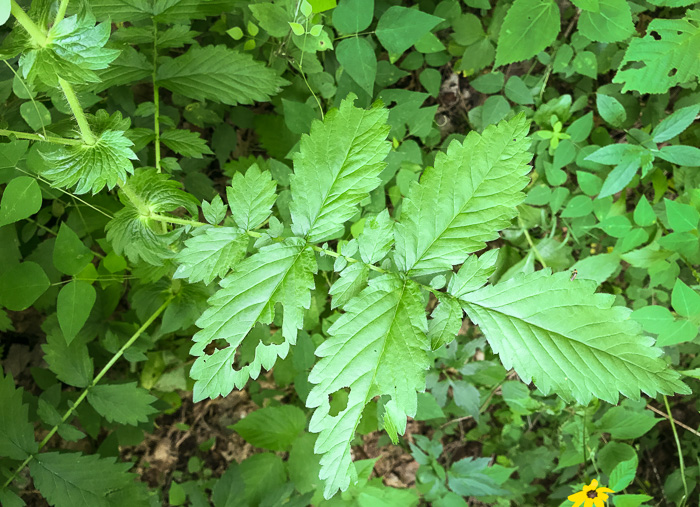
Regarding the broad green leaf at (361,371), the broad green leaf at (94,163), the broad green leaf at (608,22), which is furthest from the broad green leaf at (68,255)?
the broad green leaf at (608,22)

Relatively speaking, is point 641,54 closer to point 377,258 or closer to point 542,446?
point 377,258

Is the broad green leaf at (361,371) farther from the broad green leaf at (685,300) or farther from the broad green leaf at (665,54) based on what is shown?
the broad green leaf at (665,54)

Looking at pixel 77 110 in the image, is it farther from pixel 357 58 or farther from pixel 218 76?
pixel 357 58

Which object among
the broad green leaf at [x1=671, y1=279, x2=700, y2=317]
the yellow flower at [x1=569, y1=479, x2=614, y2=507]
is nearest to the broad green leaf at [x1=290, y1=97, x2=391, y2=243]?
the broad green leaf at [x1=671, y1=279, x2=700, y2=317]

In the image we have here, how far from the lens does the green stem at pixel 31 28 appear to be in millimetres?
789

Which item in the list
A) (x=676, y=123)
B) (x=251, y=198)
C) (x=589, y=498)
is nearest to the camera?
(x=251, y=198)

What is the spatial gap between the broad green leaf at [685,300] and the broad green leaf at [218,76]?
5.57 ft

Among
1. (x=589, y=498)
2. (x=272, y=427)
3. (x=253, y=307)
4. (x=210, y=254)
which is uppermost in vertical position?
(x=210, y=254)

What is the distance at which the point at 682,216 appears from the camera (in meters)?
1.79

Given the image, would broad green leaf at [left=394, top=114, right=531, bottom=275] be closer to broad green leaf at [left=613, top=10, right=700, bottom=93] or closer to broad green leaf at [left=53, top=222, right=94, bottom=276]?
broad green leaf at [left=613, top=10, right=700, bottom=93]

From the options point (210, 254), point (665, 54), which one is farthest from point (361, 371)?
point (665, 54)

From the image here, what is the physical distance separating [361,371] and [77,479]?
1.31 meters

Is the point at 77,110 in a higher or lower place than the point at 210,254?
higher

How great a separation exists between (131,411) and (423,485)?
1.56m
